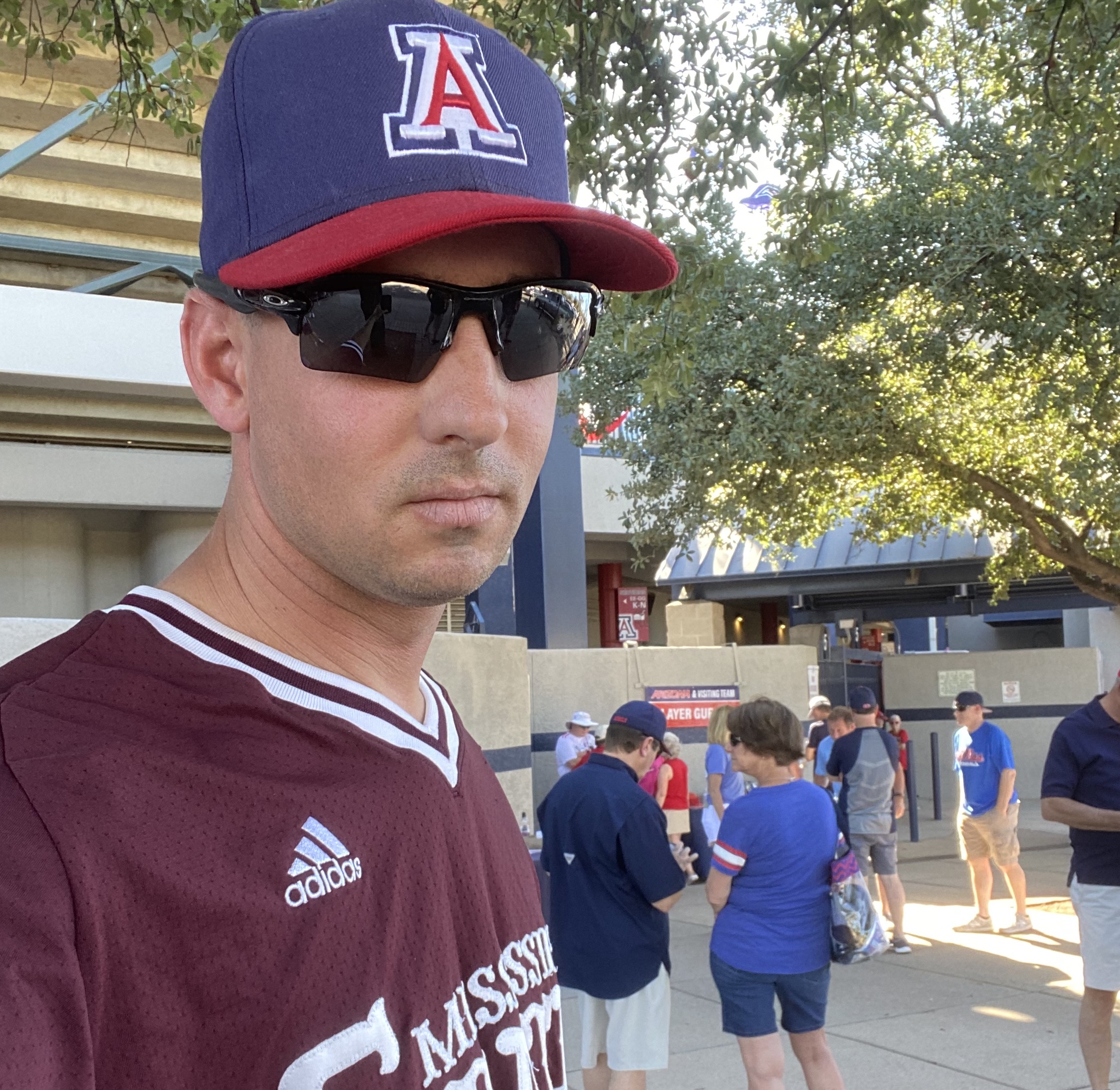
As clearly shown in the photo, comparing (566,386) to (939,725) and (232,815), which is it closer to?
(939,725)

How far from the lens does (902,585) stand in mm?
21781

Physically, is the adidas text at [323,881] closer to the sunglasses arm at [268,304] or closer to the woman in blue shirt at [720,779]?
the sunglasses arm at [268,304]

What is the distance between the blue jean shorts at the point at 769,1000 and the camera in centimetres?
509

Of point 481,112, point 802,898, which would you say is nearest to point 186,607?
point 481,112

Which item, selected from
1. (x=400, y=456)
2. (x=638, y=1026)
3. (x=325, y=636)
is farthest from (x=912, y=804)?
(x=400, y=456)

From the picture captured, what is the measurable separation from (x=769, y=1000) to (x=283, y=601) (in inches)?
175

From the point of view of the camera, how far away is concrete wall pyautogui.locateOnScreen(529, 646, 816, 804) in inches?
619

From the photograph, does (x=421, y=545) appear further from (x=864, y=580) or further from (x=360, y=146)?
(x=864, y=580)

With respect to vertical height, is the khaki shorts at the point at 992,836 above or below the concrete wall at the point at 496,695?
below

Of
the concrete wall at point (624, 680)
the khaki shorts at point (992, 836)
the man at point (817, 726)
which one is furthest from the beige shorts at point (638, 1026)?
the concrete wall at point (624, 680)

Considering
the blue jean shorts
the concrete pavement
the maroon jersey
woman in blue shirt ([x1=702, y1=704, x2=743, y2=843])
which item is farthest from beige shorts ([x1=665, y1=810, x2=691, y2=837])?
the maroon jersey

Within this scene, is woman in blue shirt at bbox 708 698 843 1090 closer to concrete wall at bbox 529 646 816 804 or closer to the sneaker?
the sneaker

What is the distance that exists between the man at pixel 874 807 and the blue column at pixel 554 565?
30.4ft

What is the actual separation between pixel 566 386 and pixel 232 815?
47.4 feet
